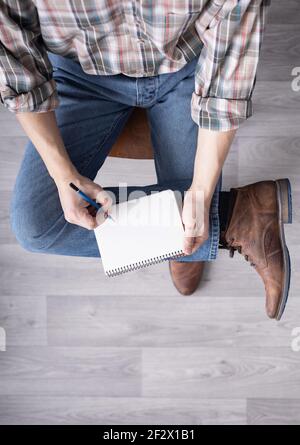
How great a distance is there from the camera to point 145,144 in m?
0.94

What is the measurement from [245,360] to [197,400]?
0.50 feet

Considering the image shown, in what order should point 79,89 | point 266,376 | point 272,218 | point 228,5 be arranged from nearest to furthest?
point 228,5 → point 79,89 → point 272,218 → point 266,376

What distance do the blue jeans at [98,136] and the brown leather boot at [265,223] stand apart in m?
0.11

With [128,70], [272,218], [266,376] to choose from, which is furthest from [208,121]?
[266,376]

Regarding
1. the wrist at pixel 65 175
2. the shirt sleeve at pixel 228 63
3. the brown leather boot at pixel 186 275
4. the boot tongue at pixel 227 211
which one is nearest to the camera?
the shirt sleeve at pixel 228 63

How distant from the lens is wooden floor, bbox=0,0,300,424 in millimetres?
1201

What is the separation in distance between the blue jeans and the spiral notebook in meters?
0.04

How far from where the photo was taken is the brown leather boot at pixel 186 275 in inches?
44.1

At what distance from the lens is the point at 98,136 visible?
888 millimetres

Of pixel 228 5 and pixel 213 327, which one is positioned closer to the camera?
pixel 228 5

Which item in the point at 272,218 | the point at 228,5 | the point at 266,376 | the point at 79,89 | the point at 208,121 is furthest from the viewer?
the point at 266,376

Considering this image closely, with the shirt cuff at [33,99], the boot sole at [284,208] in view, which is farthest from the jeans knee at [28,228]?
the boot sole at [284,208]

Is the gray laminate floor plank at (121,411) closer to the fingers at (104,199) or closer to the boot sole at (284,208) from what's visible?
the boot sole at (284,208)

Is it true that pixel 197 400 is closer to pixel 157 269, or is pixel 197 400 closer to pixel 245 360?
pixel 245 360
